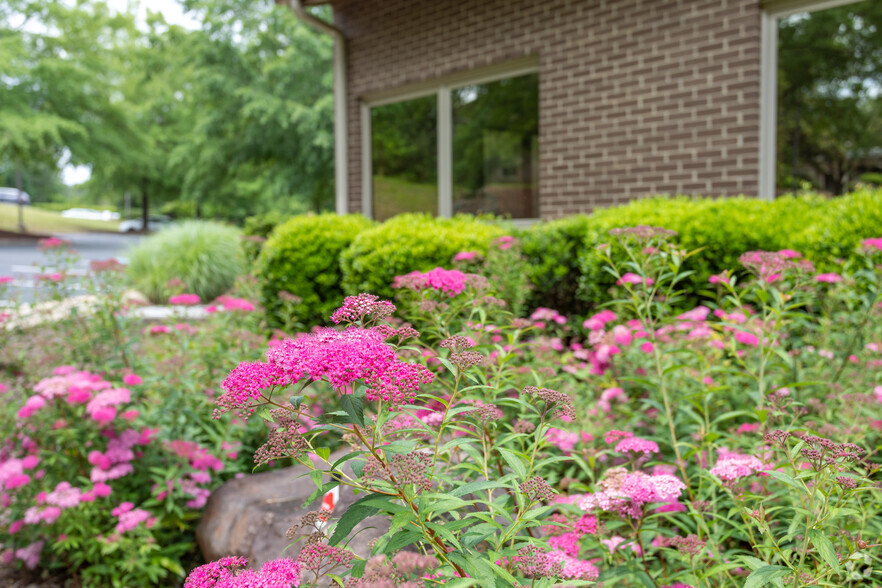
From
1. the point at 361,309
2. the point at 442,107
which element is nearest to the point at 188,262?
the point at 442,107

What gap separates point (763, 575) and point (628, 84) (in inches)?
199

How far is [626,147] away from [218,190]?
19088mm

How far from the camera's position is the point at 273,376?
88 cm

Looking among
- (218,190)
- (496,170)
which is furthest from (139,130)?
(496,170)

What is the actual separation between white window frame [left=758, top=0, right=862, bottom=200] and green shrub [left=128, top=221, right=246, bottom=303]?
7995 mm

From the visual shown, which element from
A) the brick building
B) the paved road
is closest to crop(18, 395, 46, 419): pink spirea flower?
the brick building

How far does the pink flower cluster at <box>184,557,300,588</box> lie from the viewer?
0.83 meters

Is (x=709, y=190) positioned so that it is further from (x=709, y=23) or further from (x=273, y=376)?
(x=273, y=376)

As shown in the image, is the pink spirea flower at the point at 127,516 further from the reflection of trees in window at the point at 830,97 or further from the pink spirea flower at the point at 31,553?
the reflection of trees in window at the point at 830,97

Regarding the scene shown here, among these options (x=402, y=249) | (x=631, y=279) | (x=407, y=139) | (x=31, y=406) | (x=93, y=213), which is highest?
(x=93, y=213)

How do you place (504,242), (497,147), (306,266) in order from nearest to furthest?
(504,242) < (306,266) < (497,147)

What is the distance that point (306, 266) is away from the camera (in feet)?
18.8

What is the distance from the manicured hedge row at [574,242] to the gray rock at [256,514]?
1.82 m

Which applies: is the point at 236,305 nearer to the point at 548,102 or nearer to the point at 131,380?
the point at 131,380
